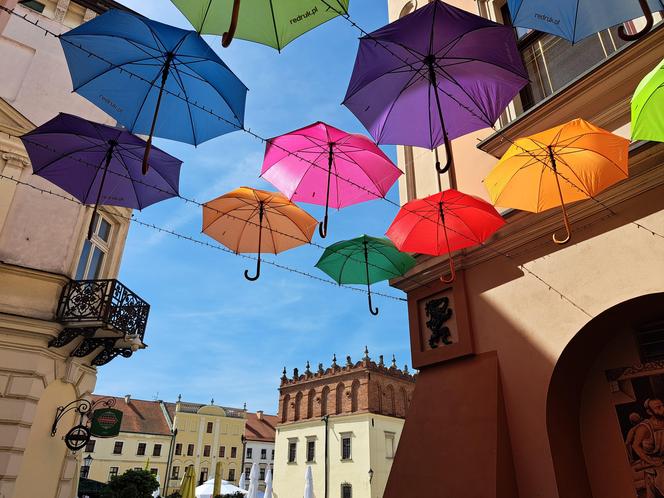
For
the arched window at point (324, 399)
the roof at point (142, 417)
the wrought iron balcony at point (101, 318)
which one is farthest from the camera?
the roof at point (142, 417)

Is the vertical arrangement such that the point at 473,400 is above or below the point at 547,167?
below

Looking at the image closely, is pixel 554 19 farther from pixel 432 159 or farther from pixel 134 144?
pixel 134 144

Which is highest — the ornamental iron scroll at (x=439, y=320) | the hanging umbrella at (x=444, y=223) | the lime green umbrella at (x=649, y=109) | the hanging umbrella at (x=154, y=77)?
the hanging umbrella at (x=154, y=77)

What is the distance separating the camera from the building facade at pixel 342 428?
29.9m

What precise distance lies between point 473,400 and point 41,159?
6250 mm

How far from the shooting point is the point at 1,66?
9797mm

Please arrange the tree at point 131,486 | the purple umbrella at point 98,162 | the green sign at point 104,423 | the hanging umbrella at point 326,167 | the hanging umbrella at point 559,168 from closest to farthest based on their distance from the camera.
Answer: the hanging umbrella at point 559,168 < the purple umbrella at point 98,162 < the hanging umbrella at point 326,167 < the green sign at point 104,423 < the tree at point 131,486

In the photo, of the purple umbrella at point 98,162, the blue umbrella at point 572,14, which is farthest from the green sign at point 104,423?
the blue umbrella at point 572,14

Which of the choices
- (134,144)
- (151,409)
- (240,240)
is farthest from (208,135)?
(151,409)

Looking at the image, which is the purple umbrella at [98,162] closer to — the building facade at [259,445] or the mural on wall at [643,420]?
the mural on wall at [643,420]

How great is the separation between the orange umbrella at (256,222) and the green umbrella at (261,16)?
2.81 metres

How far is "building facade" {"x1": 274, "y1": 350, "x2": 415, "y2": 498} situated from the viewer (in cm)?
2992

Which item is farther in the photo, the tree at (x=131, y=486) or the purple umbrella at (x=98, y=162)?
the tree at (x=131, y=486)

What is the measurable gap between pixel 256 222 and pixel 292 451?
31978 millimetres
